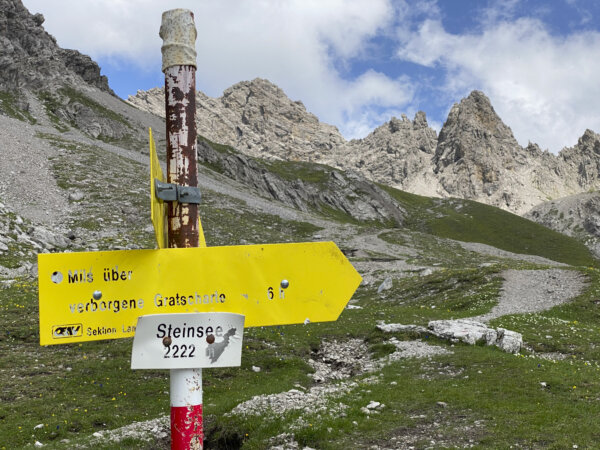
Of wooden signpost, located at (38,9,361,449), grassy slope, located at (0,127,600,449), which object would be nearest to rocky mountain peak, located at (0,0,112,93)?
grassy slope, located at (0,127,600,449)

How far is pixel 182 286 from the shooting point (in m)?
4.05

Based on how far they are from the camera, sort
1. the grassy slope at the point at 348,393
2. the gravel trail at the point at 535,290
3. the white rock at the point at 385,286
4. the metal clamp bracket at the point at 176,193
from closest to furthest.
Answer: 1. the metal clamp bracket at the point at 176,193
2. the grassy slope at the point at 348,393
3. the gravel trail at the point at 535,290
4. the white rock at the point at 385,286

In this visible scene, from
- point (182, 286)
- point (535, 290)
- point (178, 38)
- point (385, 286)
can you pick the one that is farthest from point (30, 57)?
point (182, 286)

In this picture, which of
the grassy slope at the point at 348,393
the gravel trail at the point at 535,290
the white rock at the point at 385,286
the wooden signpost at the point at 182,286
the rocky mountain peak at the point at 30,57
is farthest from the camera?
the rocky mountain peak at the point at 30,57

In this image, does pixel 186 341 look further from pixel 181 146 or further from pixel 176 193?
pixel 181 146

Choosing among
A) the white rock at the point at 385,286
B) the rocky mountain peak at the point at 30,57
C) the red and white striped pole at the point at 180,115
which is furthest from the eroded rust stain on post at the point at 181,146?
the rocky mountain peak at the point at 30,57

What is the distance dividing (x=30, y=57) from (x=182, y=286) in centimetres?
19323

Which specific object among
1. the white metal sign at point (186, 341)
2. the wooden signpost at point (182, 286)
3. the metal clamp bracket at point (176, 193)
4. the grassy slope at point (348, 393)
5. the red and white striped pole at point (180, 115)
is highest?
the red and white striped pole at point (180, 115)

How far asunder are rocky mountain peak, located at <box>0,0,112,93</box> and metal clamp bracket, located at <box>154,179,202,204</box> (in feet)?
570

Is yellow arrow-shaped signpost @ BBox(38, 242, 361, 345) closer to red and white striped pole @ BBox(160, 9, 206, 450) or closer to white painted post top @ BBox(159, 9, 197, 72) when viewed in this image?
red and white striped pole @ BBox(160, 9, 206, 450)

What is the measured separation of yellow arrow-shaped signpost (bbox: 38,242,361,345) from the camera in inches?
155

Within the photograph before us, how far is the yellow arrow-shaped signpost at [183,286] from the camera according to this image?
12.9 ft

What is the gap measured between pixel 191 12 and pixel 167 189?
1.93 m

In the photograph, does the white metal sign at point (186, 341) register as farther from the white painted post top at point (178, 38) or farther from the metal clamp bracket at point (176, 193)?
the white painted post top at point (178, 38)
